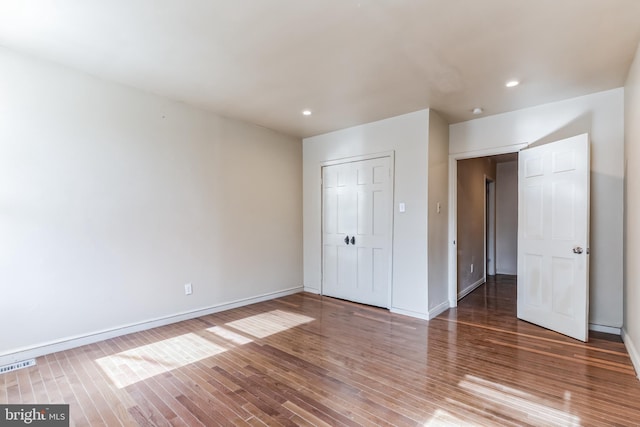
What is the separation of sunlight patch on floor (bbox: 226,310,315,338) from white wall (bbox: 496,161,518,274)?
5.08 m

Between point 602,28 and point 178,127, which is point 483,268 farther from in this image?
point 178,127

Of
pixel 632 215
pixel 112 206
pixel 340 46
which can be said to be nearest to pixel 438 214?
pixel 632 215

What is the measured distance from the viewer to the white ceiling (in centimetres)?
200

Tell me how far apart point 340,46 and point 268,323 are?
292cm

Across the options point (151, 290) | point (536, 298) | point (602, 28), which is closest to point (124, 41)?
point (151, 290)

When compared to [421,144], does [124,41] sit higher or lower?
higher

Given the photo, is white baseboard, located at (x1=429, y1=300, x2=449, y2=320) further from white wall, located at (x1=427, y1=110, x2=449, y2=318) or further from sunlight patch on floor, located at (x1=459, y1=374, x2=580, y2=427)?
sunlight patch on floor, located at (x1=459, y1=374, x2=580, y2=427)

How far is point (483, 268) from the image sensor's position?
5.81 meters

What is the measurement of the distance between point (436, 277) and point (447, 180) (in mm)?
1326

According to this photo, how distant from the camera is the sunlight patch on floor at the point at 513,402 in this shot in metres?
1.85

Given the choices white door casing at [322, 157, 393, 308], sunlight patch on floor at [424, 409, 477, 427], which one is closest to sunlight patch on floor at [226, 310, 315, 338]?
white door casing at [322, 157, 393, 308]

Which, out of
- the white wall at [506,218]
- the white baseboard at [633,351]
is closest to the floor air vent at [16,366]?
the white baseboard at [633,351]

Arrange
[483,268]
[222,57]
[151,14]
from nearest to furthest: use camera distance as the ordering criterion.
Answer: [151,14], [222,57], [483,268]

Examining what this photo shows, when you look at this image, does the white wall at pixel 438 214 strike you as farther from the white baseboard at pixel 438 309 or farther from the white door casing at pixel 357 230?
the white door casing at pixel 357 230
